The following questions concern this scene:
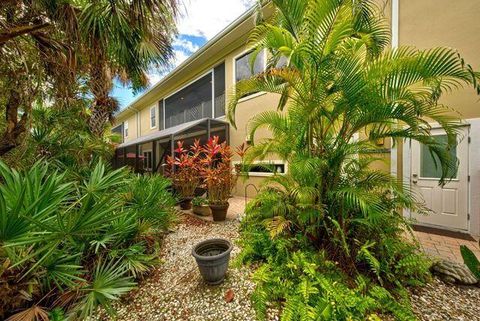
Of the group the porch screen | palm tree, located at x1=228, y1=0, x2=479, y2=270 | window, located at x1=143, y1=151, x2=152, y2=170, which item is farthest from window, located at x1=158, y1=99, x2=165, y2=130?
palm tree, located at x1=228, y1=0, x2=479, y2=270

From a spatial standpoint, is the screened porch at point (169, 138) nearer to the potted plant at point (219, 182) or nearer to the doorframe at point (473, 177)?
the potted plant at point (219, 182)

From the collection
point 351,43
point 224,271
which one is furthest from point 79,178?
point 351,43

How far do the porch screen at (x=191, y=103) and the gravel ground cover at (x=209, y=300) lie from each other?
8.42 m

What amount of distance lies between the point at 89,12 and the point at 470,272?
23.3 ft

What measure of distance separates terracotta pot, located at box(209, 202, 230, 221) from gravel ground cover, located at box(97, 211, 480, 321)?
1.97 m

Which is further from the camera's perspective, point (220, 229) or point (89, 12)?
point (220, 229)

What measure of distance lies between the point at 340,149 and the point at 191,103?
1067 cm

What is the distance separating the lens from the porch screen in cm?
1064

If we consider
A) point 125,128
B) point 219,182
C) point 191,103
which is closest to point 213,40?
point 191,103

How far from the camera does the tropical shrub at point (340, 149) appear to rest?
94.3 inches

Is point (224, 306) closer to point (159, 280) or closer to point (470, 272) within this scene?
point (159, 280)

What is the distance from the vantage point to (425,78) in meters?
2.40

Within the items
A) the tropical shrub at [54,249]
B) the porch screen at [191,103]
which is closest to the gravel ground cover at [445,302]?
the tropical shrub at [54,249]

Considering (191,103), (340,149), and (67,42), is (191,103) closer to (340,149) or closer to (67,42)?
(67,42)
